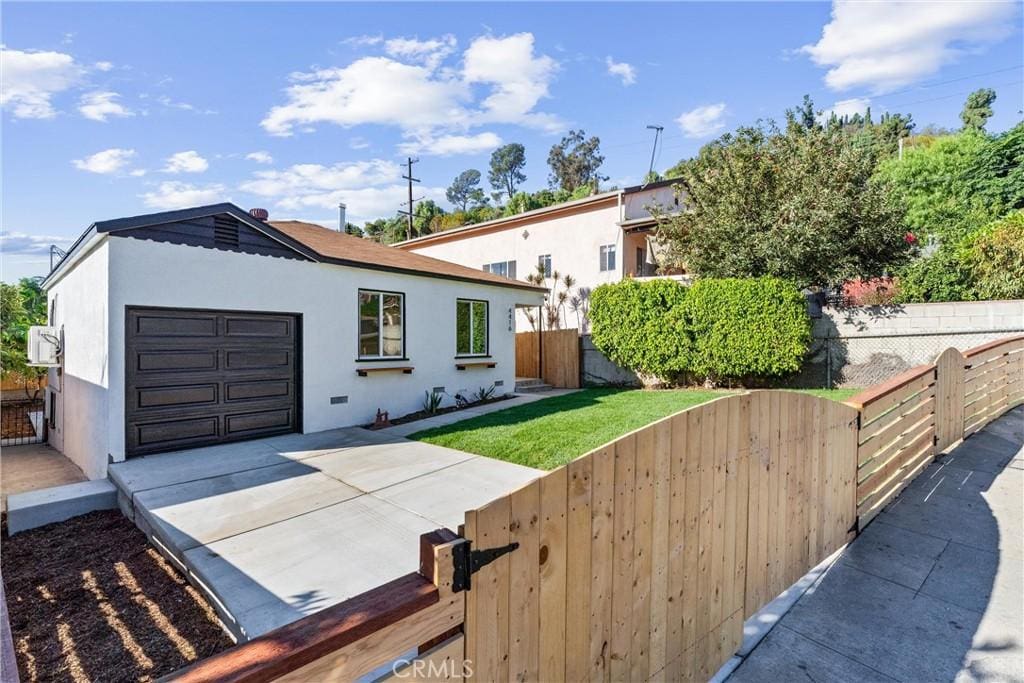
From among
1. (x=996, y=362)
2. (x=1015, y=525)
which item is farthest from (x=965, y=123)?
(x=1015, y=525)

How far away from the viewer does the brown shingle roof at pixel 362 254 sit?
894 cm

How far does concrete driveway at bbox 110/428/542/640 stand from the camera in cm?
330

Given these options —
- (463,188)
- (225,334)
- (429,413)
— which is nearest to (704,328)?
(429,413)

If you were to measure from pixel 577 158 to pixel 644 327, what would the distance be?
44488 millimetres

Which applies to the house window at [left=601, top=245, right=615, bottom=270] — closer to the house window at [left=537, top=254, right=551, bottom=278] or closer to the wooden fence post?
the house window at [left=537, top=254, right=551, bottom=278]

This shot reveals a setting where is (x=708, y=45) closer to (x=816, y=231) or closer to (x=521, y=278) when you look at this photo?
(x=816, y=231)

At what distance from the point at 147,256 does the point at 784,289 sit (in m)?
11.8

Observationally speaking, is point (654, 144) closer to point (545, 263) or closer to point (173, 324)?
point (545, 263)

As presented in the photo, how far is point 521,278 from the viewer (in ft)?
62.8

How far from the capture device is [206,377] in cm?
699

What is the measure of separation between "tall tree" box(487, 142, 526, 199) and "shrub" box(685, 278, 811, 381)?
55816mm

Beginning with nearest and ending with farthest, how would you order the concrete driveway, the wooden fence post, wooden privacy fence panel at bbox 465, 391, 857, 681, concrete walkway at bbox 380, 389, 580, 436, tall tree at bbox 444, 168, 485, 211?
wooden privacy fence panel at bbox 465, 391, 857, 681, the concrete driveway, the wooden fence post, concrete walkway at bbox 380, 389, 580, 436, tall tree at bbox 444, 168, 485, 211

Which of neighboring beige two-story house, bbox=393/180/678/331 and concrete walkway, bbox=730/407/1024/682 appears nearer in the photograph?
concrete walkway, bbox=730/407/1024/682

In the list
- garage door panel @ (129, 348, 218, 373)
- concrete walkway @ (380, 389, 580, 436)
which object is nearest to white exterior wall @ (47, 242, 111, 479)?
garage door panel @ (129, 348, 218, 373)
